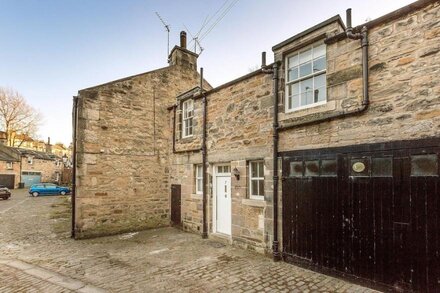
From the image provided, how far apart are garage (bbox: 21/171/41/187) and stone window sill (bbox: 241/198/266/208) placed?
42.7 metres

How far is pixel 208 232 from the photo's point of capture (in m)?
8.88

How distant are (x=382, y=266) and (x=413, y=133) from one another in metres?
2.51

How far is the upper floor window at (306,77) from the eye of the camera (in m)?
5.99

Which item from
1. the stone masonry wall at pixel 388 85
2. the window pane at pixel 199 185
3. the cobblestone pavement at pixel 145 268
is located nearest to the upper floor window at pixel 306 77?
the stone masonry wall at pixel 388 85

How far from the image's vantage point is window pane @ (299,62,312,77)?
625 centimetres

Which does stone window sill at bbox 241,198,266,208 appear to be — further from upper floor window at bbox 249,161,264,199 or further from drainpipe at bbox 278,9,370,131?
drainpipe at bbox 278,9,370,131

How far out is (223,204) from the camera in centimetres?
862

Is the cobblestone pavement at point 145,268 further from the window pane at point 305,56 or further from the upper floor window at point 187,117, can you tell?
the window pane at point 305,56

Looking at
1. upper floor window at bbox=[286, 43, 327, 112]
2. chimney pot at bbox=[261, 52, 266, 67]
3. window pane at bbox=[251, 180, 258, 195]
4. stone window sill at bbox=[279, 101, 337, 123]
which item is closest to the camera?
stone window sill at bbox=[279, 101, 337, 123]

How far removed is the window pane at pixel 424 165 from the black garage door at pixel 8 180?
4482cm

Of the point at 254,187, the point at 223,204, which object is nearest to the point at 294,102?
the point at 254,187

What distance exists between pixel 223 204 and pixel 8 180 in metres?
39.8

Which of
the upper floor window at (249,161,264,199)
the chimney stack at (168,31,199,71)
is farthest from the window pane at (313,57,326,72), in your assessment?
the chimney stack at (168,31,199,71)

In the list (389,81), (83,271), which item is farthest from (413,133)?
(83,271)
